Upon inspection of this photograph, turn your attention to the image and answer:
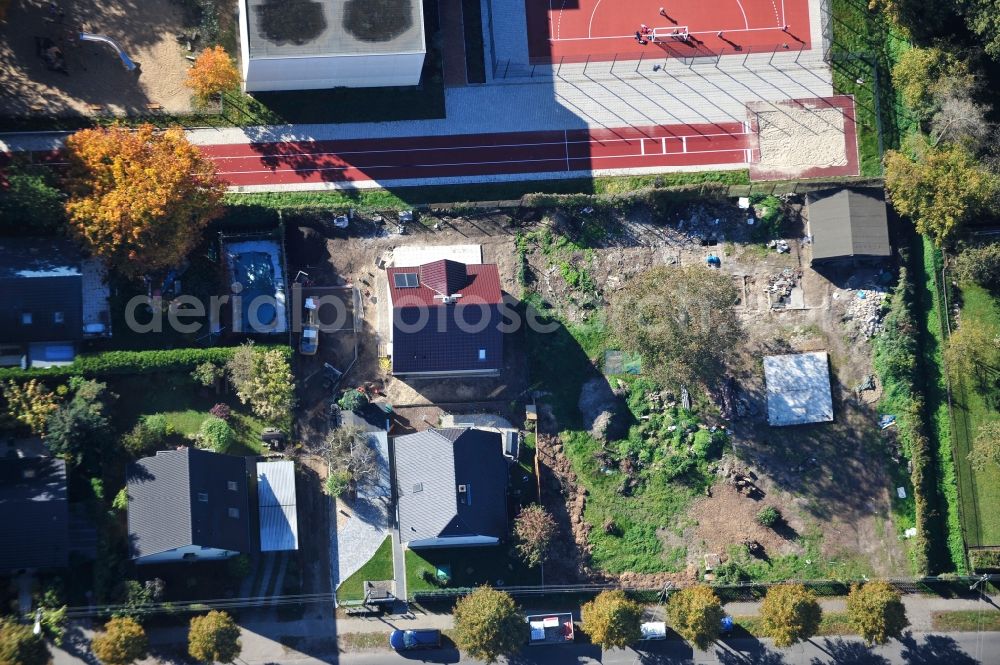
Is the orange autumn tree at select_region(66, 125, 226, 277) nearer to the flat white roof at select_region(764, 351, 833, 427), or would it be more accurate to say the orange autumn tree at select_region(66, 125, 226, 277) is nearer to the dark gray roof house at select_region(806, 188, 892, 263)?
the flat white roof at select_region(764, 351, 833, 427)

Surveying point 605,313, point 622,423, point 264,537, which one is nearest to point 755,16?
point 605,313

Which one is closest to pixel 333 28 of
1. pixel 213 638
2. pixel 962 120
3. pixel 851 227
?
pixel 851 227

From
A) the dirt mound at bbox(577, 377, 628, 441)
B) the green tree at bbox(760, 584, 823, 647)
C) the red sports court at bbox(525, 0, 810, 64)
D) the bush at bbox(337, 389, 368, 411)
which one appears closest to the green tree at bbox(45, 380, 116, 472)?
the bush at bbox(337, 389, 368, 411)

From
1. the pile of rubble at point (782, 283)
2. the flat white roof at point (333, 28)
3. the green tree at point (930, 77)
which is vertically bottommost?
the pile of rubble at point (782, 283)

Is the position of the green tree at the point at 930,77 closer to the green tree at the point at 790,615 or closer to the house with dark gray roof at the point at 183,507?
the green tree at the point at 790,615

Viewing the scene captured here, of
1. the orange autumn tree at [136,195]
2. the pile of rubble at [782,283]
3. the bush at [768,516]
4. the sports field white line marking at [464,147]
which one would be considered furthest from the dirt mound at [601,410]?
the orange autumn tree at [136,195]

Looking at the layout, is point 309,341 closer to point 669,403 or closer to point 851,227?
point 669,403

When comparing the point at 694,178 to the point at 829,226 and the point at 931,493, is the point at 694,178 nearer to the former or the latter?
the point at 829,226
